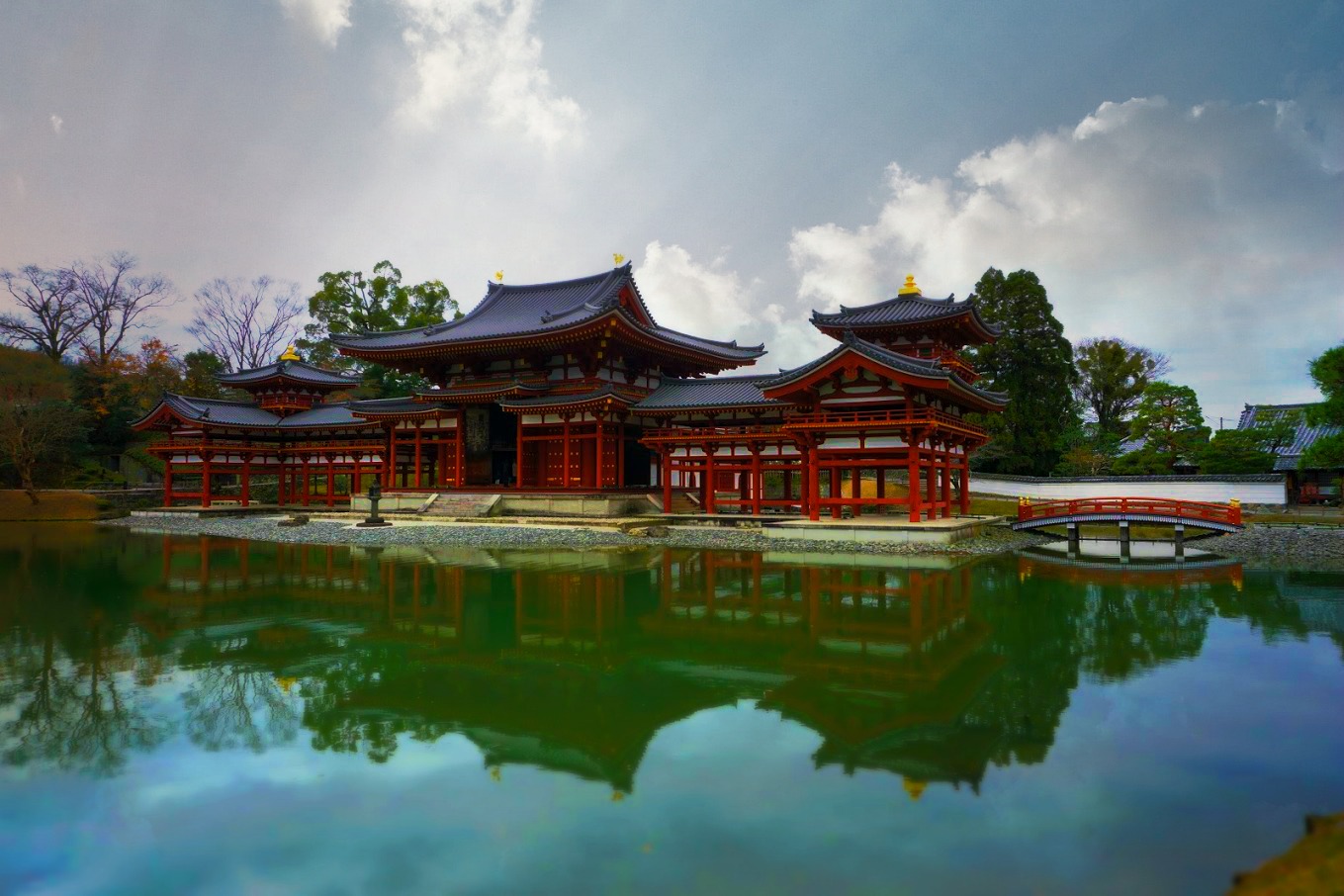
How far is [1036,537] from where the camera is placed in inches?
923

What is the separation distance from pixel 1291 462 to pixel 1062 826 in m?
33.7

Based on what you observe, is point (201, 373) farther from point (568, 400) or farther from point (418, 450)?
point (568, 400)

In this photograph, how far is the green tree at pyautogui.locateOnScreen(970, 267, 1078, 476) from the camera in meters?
33.8

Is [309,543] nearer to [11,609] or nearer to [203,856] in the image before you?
[11,609]

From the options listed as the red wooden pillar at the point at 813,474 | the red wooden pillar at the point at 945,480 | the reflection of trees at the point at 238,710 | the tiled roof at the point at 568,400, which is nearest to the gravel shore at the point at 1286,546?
the red wooden pillar at the point at 945,480

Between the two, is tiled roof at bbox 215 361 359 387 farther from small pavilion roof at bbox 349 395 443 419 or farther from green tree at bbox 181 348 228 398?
green tree at bbox 181 348 228 398

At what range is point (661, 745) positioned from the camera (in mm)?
5766

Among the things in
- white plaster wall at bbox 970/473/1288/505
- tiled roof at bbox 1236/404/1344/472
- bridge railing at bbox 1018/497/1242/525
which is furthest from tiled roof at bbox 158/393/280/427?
tiled roof at bbox 1236/404/1344/472

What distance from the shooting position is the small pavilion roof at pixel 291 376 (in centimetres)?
3544

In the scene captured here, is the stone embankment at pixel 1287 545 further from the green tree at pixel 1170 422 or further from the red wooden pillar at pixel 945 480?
the green tree at pixel 1170 422

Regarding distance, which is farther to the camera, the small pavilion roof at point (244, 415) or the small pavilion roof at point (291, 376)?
the small pavilion roof at point (291, 376)

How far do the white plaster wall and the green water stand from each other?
1918 centimetres

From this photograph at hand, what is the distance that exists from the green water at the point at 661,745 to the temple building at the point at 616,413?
969cm

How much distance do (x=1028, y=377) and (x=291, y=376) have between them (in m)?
34.8
